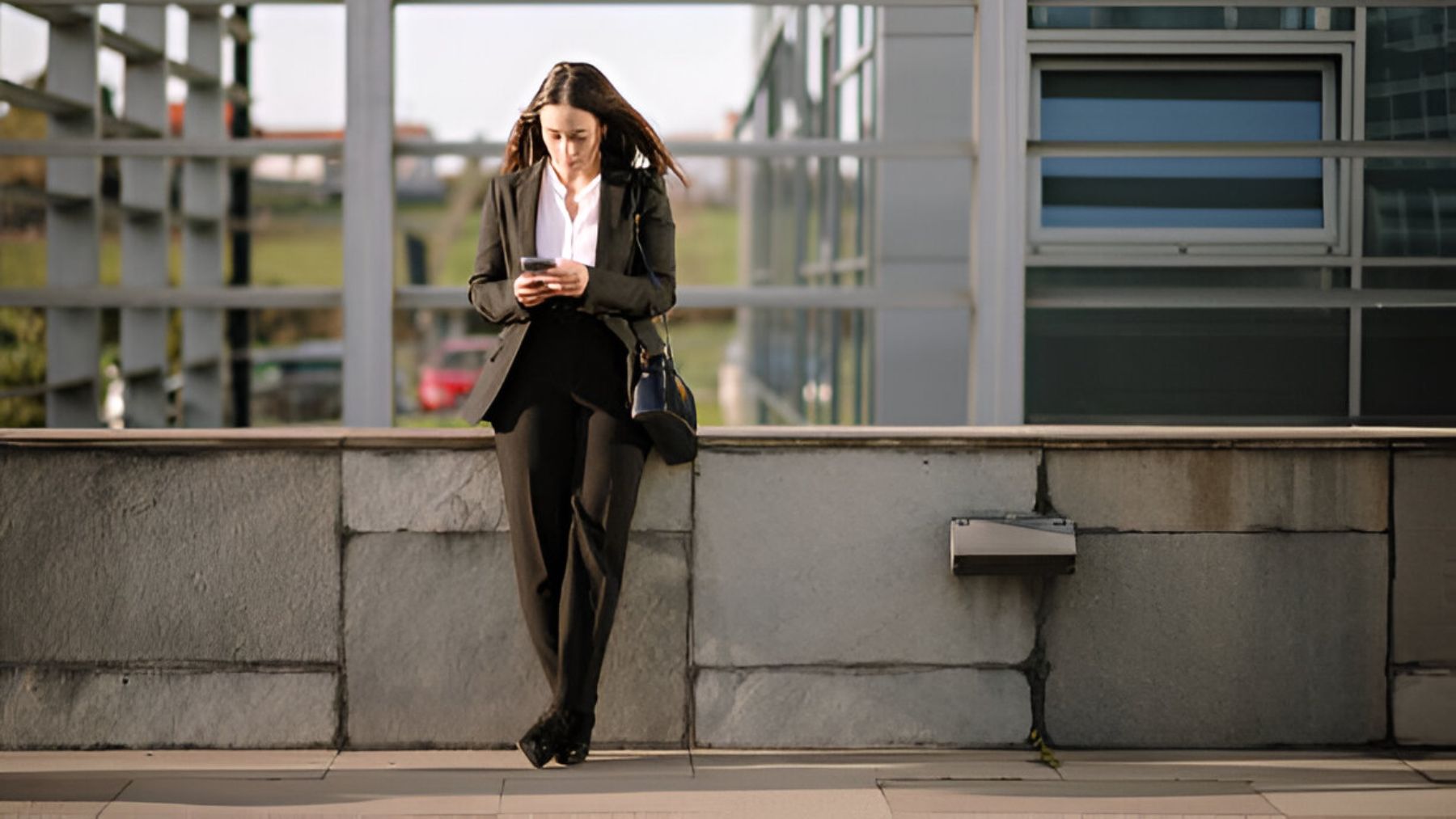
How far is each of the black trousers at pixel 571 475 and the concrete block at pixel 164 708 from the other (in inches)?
31.5

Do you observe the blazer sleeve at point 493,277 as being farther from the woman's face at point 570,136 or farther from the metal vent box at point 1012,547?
the metal vent box at point 1012,547

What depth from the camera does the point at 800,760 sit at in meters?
5.77

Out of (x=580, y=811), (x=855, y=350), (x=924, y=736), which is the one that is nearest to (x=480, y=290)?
(x=580, y=811)

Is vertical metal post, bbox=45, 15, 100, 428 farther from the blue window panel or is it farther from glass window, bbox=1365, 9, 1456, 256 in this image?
glass window, bbox=1365, 9, 1456, 256

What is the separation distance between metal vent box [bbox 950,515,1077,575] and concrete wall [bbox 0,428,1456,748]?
0.10 metres

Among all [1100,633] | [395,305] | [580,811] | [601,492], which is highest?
[395,305]

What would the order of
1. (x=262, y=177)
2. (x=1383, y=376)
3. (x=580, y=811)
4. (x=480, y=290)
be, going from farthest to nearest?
(x=262, y=177)
(x=1383, y=376)
(x=480, y=290)
(x=580, y=811)

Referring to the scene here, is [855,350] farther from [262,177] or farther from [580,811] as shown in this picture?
[262,177]

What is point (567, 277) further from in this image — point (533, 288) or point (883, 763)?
point (883, 763)

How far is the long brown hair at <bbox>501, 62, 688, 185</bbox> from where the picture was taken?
17.9ft

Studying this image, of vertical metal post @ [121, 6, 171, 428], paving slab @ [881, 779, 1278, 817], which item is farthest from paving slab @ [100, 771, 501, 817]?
vertical metal post @ [121, 6, 171, 428]

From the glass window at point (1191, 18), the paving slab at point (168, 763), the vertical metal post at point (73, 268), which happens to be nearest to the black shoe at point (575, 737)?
the paving slab at point (168, 763)

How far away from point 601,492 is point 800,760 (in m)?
1.05

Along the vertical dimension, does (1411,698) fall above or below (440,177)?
below
